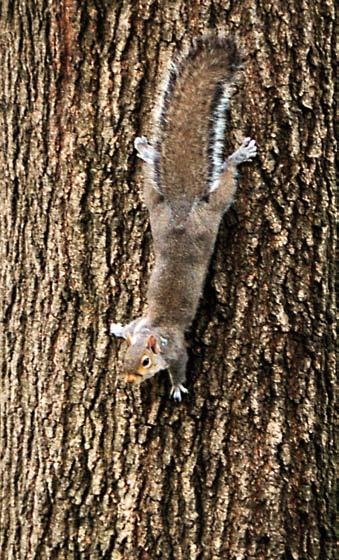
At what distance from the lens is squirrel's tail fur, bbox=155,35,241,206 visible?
2301mm

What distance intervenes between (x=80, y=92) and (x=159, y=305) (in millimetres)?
697

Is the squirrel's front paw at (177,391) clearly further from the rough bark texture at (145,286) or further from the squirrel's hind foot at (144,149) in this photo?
the squirrel's hind foot at (144,149)

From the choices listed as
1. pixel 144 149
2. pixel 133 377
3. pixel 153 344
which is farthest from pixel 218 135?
pixel 133 377

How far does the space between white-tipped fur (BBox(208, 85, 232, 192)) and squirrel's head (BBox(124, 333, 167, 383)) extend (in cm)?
50

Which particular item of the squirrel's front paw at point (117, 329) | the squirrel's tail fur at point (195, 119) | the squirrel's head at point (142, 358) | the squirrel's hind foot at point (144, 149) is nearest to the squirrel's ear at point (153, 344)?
the squirrel's head at point (142, 358)

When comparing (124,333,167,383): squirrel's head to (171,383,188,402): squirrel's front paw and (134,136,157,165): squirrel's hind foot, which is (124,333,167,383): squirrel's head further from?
(134,136,157,165): squirrel's hind foot

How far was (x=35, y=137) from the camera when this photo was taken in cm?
248

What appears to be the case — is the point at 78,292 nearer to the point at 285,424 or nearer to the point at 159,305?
the point at 159,305

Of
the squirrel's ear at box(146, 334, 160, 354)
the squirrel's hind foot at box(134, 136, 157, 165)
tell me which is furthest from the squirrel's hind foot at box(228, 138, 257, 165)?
the squirrel's ear at box(146, 334, 160, 354)

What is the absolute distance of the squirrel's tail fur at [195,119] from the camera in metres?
2.30

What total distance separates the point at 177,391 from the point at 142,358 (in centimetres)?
15

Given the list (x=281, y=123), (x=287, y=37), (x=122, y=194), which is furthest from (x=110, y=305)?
(x=287, y=37)

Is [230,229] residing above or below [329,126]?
below

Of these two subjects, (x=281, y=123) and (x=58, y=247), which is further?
(x=58, y=247)
